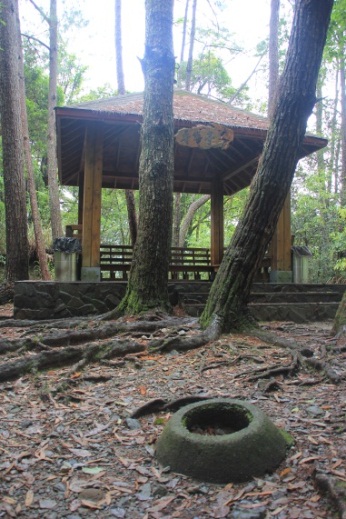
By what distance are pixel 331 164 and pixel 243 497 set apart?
20293mm

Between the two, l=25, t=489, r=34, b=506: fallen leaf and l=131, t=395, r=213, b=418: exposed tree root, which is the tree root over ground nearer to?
l=131, t=395, r=213, b=418: exposed tree root

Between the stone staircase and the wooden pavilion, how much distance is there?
69cm

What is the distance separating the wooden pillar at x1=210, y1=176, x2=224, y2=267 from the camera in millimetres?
10766

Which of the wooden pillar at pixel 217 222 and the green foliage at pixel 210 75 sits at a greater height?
the green foliage at pixel 210 75

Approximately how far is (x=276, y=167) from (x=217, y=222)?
20.1 ft

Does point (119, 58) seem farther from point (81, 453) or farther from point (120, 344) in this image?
point (81, 453)

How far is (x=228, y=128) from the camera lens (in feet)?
24.8

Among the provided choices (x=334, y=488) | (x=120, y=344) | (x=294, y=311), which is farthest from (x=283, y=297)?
(x=334, y=488)

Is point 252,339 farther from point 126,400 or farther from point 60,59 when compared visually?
point 60,59

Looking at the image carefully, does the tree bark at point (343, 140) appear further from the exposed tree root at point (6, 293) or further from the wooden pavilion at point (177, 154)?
the exposed tree root at point (6, 293)

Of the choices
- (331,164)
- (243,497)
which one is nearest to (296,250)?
(243,497)

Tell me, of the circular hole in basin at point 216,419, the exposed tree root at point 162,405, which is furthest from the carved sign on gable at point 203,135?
the circular hole in basin at point 216,419

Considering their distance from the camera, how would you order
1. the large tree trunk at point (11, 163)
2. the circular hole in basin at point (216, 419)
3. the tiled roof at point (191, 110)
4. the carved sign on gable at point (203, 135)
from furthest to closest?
the large tree trunk at point (11, 163), the carved sign on gable at point (203, 135), the tiled roof at point (191, 110), the circular hole in basin at point (216, 419)

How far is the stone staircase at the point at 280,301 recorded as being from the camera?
712 centimetres
